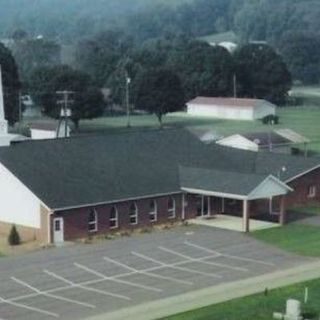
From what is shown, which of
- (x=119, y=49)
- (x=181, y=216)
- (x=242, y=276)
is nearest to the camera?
(x=242, y=276)

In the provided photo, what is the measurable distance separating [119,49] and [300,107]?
44.2m

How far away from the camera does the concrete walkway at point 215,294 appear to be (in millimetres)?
34031

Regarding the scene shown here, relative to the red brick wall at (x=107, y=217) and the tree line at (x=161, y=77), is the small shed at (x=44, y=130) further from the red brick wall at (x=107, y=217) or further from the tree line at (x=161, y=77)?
the red brick wall at (x=107, y=217)

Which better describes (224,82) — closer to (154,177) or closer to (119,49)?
(119,49)

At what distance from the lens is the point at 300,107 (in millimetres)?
140250

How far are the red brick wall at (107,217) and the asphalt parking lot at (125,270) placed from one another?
160cm

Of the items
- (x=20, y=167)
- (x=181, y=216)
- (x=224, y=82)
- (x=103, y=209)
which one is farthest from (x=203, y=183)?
(x=224, y=82)

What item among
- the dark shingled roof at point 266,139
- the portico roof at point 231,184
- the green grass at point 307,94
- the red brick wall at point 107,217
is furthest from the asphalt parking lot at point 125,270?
the green grass at point 307,94

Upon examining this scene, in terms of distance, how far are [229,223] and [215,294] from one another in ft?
47.3

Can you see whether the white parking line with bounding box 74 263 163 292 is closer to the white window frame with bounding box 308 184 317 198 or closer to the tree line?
the white window frame with bounding box 308 184 317 198

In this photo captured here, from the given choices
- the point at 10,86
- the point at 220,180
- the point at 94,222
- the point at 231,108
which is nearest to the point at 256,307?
the point at 94,222

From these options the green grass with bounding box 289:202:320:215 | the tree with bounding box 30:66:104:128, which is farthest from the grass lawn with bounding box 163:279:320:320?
the tree with bounding box 30:66:104:128

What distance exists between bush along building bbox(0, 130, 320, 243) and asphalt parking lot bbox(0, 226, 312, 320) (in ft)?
6.52

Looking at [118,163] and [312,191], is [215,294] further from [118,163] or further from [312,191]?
[312,191]
